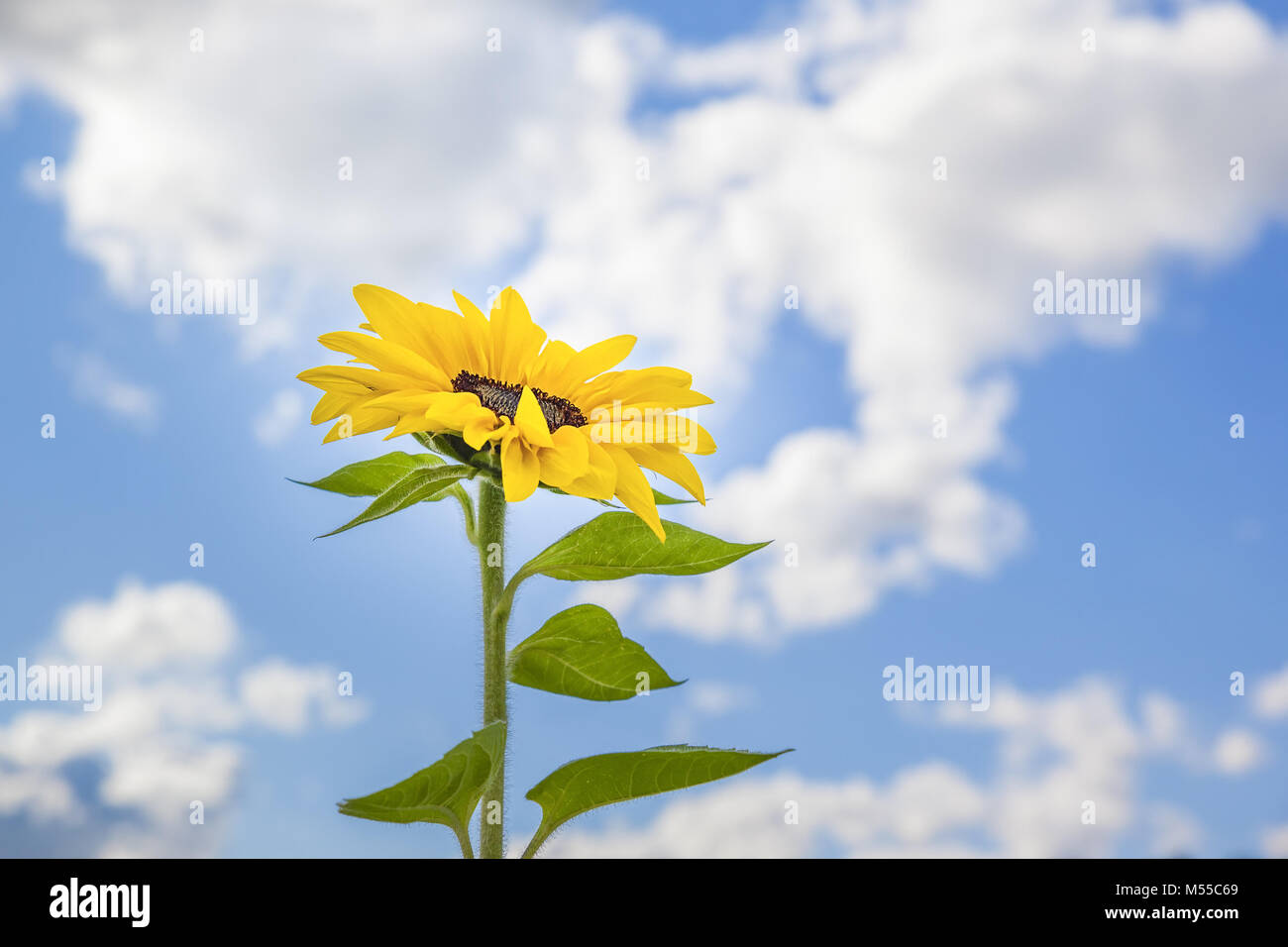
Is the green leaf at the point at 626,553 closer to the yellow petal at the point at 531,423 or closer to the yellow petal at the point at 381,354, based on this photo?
the yellow petal at the point at 531,423

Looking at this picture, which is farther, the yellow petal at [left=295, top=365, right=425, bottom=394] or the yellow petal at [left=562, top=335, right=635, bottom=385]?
the yellow petal at [left=562, top=335, right=635, bottom=385]

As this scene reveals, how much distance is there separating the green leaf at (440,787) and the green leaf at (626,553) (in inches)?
12.7

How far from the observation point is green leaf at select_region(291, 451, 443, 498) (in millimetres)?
1672

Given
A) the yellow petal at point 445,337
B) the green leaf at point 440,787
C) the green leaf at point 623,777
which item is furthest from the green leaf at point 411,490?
the green leaf at point 623,777

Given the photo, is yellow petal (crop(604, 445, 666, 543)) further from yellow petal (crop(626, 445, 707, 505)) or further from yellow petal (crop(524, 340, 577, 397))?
yellow petal (crop(524, 340, 577, 397))

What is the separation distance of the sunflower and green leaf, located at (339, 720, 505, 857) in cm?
34

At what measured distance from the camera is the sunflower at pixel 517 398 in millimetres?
1426

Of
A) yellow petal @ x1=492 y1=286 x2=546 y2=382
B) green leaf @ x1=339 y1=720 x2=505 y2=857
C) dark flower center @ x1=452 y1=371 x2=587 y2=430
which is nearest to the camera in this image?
green leaf @ x1=339 y1=720 x2=505 y2=857

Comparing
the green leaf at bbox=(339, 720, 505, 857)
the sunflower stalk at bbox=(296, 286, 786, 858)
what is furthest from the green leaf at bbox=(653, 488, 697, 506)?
the green leaf at bbox=(339, 720, 505, 857)

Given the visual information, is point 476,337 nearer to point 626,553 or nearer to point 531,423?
point 531,423

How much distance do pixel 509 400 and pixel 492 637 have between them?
15.4 inches

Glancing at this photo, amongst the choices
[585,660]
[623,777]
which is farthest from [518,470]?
[623,777]

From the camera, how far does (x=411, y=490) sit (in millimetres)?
1446
